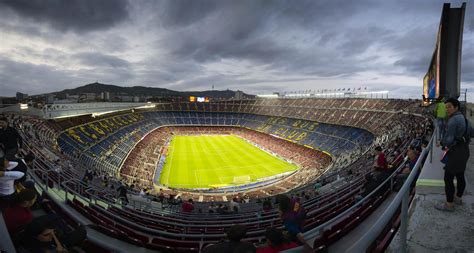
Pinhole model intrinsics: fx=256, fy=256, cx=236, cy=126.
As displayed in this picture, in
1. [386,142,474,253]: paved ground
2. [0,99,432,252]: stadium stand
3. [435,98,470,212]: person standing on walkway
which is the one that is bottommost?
[0,99,432,252]: stadium stand

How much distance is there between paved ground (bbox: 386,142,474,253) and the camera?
312cm

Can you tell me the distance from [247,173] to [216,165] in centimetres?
626

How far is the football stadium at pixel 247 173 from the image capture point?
3.48 metres

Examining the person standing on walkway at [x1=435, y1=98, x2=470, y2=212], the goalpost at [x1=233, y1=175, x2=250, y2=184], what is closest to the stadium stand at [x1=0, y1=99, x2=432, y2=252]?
the person standing on walkway at [x1=435, y1=98, x2=470, y2=212]

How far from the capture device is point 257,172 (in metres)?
36.8

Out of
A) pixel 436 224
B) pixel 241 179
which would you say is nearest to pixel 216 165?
pixel 241 179

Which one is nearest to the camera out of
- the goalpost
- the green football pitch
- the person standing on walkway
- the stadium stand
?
the person standing on walkway

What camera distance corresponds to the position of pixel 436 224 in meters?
3.62

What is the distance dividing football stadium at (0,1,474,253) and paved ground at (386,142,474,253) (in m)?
0.02

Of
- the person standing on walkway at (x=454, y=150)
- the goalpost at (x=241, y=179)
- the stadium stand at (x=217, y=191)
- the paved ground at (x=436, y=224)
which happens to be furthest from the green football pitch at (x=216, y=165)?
the person standing on walkway at (x=454, y=150)

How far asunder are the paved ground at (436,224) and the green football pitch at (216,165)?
27.8 meters

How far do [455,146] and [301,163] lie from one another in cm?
3702

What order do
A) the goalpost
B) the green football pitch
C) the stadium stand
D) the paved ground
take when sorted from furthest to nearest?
the green football pitch → the goalpost → the stadium stand → the paved ground

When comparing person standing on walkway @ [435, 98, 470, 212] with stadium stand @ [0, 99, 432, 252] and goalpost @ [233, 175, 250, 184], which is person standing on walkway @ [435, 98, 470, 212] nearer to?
stadium stand @ [0, 99, 432, 252]
